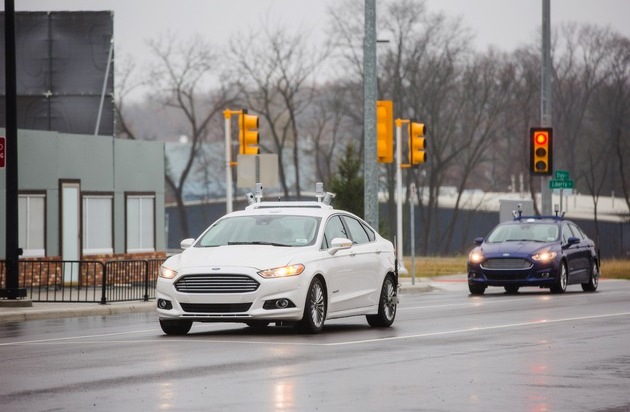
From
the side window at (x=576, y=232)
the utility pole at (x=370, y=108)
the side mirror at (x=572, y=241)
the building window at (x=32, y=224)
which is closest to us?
the side mirror at (x=572, y=241)

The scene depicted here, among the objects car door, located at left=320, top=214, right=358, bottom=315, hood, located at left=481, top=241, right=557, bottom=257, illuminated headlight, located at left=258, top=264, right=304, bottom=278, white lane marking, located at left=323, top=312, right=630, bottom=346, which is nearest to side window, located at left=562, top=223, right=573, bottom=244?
hood, located at left=481, top=241, right=557, bottom=257

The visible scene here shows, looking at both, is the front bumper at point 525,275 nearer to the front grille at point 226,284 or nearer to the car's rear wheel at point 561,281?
the car's rear wheel at point 561,281

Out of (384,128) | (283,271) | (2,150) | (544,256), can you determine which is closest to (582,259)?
(544,256)

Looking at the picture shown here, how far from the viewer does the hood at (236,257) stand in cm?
1819

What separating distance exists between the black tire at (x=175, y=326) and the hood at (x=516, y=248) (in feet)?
44.7

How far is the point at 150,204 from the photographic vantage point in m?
41.0

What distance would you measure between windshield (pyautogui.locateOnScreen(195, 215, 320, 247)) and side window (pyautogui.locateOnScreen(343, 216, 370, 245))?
95 cm

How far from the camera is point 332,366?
14.4 metres

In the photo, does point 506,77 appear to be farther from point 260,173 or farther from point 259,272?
point 259,272

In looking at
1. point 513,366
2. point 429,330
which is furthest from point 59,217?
point 513,366

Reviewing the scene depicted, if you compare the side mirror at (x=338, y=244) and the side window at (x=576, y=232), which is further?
the side window at (x=576, y=232)

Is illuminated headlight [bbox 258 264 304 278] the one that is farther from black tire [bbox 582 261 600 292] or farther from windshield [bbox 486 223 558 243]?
black tire [bbox 582 261 600 292]

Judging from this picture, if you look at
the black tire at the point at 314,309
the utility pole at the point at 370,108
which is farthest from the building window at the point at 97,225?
the black tire at the point at 314,309

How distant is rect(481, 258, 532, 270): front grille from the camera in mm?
31109
